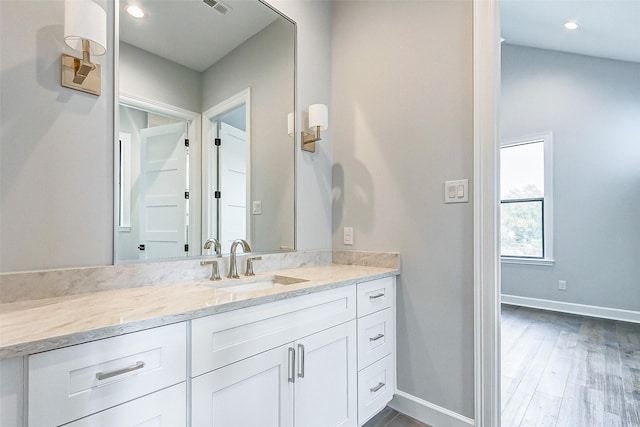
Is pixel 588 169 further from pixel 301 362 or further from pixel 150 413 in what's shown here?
pixel 150 413

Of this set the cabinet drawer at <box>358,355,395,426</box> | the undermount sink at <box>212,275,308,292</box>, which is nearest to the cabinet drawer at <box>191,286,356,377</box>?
the undermount sink at <box>212,275,308,292</box>

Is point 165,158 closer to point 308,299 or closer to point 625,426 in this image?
point 308,299

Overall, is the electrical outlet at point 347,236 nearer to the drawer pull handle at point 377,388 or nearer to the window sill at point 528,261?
the drawer pull handle at point 377,388

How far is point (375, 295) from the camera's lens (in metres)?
1.72

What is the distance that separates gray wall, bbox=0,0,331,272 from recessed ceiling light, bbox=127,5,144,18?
8cm

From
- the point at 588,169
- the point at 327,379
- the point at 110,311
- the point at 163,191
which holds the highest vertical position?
the point at 588,169

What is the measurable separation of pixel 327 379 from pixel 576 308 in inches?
160

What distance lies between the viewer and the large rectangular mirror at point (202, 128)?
1349mm

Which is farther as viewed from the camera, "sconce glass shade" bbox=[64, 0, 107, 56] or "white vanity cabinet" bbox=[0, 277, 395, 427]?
"sconce glass shade" bbox=[64, 0, 107, 56]

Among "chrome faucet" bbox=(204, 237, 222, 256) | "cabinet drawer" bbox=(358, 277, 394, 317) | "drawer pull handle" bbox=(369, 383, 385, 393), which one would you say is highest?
"chrome faucet" bbox=(204, 237, 222, 256)

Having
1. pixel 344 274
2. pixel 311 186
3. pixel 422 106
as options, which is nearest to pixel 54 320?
pixel 344 274

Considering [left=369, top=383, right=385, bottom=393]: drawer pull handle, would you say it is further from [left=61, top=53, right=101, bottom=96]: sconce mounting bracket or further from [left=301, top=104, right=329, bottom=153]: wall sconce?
[left=61, top=53, right=101, bottom=96]: sconce mounting bracket

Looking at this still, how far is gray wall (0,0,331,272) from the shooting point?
3.45ft

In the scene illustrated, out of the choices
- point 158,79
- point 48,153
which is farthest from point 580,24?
point 48,153
